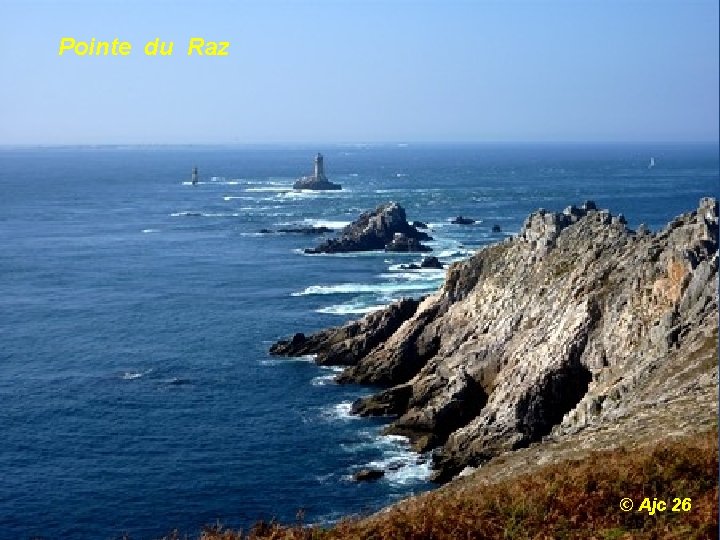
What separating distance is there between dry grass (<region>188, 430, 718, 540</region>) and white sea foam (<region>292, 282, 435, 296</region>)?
7487 centimetres

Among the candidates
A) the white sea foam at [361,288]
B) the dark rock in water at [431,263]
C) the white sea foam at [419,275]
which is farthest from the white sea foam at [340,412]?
the dark rock in water at [431,263]

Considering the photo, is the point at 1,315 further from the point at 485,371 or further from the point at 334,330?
the point at 485,371

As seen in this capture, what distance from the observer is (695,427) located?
25.5 meters

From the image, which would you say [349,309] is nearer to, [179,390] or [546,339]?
[179,390]

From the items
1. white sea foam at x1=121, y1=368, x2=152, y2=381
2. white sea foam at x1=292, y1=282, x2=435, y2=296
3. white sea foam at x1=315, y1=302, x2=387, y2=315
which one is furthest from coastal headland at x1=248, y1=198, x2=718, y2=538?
white sea foam at x1=292, y1=282, x2=435, y2=296

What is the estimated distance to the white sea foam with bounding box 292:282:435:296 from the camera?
93.3 metres

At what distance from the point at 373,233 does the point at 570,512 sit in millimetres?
113729

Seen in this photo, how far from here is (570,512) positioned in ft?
53.5

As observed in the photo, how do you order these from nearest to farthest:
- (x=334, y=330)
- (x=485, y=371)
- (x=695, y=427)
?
(x=695, y=427) → (x=485, y=371) → (x=334, y=330)

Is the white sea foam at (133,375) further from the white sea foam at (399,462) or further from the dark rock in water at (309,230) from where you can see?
the dark rock in water at (309,230)

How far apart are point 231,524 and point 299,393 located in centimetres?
2010

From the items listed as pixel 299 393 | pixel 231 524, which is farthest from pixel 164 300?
pixel 231 524

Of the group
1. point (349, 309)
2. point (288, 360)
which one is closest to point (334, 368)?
point (288, 360)

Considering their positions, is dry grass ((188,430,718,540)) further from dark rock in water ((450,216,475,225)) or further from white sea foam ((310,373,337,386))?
dark rock in water ((450,216,475,225))
